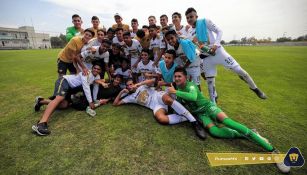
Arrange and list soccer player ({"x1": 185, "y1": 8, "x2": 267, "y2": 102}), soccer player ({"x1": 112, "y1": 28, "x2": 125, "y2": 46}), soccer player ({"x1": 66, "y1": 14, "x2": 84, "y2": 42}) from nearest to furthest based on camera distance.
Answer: soccer player ({"x1": 185, "y1": 8, "x2": 267, "y2": 102})
soccer player ({"x1": 112, "y1": 28, "x2": 125, "y2": 46})
soccer player ({"x1": 66, "y1": 14, "x2": 84, "y2": 42})

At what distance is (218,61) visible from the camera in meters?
4.35

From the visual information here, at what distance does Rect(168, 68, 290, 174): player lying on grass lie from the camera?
3.12m

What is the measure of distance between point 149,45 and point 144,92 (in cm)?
206

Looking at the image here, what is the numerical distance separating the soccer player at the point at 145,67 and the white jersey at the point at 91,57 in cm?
107

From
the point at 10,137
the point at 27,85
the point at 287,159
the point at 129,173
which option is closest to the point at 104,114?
the point at 10,137

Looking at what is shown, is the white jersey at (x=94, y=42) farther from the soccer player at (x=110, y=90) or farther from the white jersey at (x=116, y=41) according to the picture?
the soccer player at (x=110, y=90)

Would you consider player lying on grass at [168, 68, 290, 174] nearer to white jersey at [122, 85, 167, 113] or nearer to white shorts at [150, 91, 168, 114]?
white shorts at [150, 91, 168, 114]

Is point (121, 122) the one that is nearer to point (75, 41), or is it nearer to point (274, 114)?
point (75, 41)

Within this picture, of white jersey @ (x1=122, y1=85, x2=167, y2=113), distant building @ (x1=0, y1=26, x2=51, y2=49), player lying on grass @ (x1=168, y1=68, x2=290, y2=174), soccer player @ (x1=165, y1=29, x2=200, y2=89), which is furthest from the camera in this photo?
distant building @ (x1=0, y1=26, x2=51, y2=49)

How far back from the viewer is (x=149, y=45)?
6215mm

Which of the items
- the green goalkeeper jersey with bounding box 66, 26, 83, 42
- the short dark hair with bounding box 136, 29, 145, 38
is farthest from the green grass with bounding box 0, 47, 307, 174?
the green goalkeeper jersey with bounding box 66, 26, 83, 42

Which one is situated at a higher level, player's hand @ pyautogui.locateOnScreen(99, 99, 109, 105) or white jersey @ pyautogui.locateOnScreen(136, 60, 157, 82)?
white jersey @ pyautogui.locateOnScreen(136, 60, 157, 82)

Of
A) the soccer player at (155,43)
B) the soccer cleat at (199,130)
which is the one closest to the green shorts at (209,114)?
the soccer cleat at (199,130)

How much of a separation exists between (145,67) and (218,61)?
2.27m
